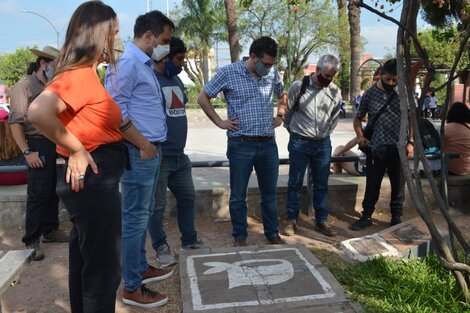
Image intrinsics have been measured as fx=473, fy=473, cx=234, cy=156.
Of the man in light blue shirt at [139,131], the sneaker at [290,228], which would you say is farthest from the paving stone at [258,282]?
the sneaker at [290,228]

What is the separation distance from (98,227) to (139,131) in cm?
95

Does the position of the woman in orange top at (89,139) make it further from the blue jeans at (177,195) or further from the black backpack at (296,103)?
the black backpack at (296,103)

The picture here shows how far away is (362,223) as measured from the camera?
5.06m

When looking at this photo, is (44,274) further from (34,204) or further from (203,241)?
(203,241)

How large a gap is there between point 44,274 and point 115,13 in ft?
8.01

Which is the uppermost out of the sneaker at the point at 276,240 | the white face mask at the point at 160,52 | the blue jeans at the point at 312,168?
the white face mask at the point at 160,52

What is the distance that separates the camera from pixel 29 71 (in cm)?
431

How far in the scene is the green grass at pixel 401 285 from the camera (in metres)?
3.17

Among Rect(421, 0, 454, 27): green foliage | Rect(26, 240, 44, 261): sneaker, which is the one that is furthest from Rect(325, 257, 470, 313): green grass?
Rect(421, 0, 454, 27): green foliage

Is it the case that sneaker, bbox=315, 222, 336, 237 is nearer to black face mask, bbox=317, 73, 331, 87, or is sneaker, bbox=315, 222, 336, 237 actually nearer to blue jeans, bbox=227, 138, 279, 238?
blue jeans, bbox=227, 138, 279, 238

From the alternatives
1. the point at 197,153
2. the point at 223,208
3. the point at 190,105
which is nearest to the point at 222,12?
the point at 190,105

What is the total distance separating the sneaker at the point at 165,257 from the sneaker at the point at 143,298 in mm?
657

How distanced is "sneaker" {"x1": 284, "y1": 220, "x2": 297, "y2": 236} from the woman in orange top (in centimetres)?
257

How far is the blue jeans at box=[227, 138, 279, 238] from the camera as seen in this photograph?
4.21m
